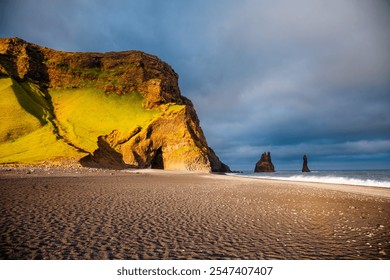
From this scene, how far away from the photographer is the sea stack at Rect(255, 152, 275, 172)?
138 metres

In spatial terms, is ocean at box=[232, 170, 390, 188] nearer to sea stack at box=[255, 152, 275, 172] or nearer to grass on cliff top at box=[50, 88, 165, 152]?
grass on cliff top at box=[50, 88, 165, 152]

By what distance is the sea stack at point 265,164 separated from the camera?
138500mm

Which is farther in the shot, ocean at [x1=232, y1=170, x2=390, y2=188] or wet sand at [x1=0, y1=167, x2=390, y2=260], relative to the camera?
ocean at [x1=232, y1=170, x2=390, y2=188]

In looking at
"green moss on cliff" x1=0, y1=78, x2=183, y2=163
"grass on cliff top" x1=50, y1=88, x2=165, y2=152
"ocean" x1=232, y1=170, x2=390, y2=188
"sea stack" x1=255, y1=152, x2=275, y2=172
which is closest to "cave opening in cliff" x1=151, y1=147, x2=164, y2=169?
"green moss on cliff" x1=0, y1=78, x2=183, y2=163

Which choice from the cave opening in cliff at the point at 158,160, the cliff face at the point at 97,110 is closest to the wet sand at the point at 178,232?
the cliff face at the point at 97,110

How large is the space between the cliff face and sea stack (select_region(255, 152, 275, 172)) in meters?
60.0

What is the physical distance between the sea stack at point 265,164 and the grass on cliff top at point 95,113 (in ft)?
295

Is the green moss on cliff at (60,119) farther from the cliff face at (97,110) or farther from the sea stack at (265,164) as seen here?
the sea stack at (265,164)

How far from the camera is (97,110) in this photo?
71188mm

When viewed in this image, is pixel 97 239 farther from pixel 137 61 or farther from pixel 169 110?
pixel 137 61

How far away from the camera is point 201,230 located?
738cm

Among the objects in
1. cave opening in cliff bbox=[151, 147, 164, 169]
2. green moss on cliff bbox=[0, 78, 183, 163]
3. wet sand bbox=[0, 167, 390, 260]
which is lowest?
wet sand bbox=[0, 167, 390, 260]
